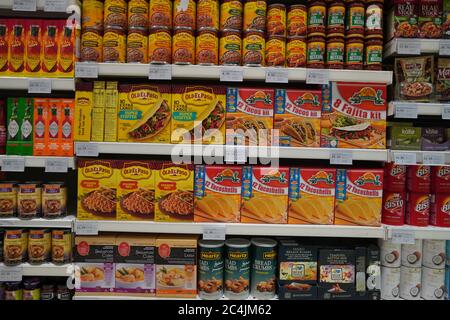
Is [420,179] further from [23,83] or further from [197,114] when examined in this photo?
[23,83]

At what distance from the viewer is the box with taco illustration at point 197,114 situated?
1.93 m

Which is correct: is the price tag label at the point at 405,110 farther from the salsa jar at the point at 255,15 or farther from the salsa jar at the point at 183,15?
the salsa jar at the point at 183,15

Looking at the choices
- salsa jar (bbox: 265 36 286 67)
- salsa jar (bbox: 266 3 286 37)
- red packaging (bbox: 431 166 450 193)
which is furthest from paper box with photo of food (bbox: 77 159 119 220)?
red packaging (bbox: 431 166 450 193)

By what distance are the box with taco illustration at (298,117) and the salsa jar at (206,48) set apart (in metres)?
0.42

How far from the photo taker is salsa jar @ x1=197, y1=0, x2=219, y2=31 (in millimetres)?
1894

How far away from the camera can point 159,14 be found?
188cm

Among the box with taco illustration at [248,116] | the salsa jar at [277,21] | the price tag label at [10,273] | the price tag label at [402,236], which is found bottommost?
the price tag label at [10,273]

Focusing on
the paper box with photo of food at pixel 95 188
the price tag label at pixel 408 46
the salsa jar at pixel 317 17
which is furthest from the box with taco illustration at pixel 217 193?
the price tag label at pixel 408 46

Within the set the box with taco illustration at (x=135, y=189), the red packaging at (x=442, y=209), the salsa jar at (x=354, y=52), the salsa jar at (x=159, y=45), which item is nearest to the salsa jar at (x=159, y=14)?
the salsa jar at (x=159, y=45)

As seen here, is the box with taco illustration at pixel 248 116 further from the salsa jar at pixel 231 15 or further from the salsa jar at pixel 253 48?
the salsa jar at pixel 231 15

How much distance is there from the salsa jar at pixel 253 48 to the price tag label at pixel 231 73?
0.07 m

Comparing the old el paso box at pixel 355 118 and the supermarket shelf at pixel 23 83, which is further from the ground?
the supermarket shelf at pixel 23 83

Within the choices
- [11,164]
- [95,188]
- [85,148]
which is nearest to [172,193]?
[95,188]

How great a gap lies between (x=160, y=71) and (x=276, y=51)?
0.65 metres
